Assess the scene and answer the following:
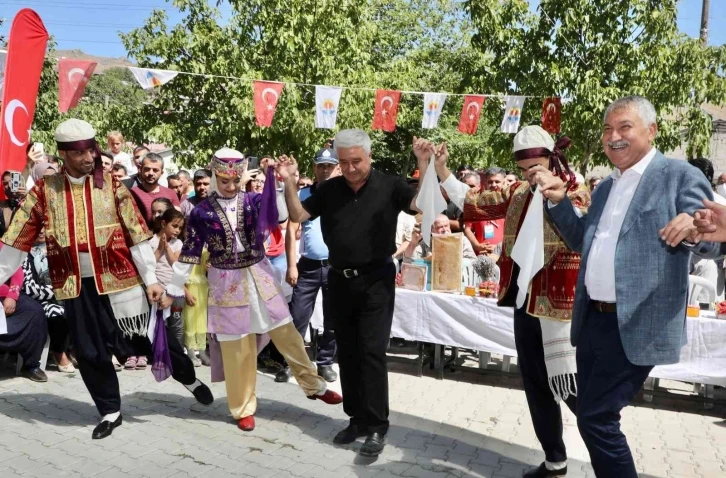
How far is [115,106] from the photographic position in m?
17.7

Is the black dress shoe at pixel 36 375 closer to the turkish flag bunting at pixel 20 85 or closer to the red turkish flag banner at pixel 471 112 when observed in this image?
the turkish flag bunting at pixel 20 85

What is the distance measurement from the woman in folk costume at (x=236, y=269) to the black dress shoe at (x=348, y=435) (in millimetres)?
661

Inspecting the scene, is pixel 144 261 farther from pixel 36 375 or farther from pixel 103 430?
pixel 36 375

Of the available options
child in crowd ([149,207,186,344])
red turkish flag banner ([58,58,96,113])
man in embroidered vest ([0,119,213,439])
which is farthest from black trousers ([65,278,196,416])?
red turkish flag banner ([58,58,96,113])

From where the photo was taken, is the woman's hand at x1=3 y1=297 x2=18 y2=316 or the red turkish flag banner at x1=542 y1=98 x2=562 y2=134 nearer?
the woman's hand at x1=3 y1=297 x2=18 y2=316

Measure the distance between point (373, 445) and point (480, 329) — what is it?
226 centimetres

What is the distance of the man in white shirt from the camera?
3.11m

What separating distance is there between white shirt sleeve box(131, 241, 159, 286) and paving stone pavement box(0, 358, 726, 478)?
104 centimetres

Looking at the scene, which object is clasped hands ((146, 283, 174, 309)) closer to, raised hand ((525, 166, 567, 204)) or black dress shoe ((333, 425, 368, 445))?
black dress shoe ((333, 425, 368, 445))

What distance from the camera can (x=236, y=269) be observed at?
5121 millimetres

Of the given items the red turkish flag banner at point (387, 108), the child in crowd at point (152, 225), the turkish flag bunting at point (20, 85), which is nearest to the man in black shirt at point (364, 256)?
the turkish flag bunting at point (20, 85)

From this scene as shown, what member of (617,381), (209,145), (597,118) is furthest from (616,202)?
(209,145)

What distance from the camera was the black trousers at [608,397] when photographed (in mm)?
3211

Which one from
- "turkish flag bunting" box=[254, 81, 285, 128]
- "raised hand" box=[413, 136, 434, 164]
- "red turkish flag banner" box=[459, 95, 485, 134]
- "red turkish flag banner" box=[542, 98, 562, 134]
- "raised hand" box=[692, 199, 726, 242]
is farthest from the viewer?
"red turkish flag banner" box=[459, 95, 485, 134]
